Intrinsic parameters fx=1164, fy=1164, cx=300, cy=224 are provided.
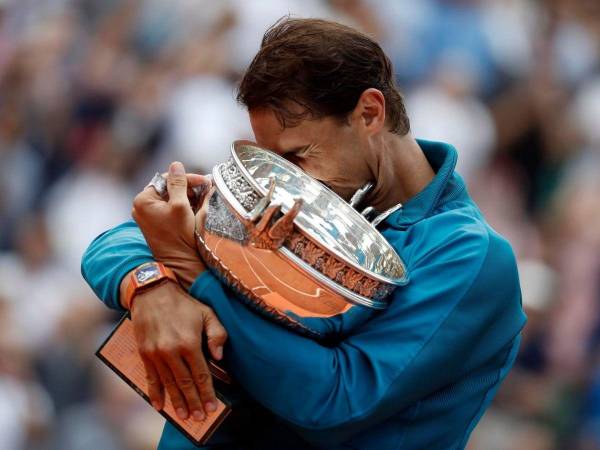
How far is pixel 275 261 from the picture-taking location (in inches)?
61.3

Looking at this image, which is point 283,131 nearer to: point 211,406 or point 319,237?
point 319,237

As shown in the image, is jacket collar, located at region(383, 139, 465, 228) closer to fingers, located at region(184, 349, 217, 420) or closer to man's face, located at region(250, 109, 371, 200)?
man's face, located at region(250, 109, 371, 200)

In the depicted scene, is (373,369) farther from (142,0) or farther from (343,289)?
(142,0)

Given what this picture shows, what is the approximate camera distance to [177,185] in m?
1.71

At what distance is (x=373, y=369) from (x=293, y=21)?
1.89ft

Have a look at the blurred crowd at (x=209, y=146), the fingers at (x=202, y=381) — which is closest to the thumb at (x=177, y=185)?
the fingers at (x=202, y=381)

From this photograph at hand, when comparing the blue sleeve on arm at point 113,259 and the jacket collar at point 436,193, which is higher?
the jacket collar at point 436,193

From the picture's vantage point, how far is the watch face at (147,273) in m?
1.67

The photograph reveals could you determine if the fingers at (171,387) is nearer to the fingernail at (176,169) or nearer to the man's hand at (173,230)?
the man's hand at (173,230)

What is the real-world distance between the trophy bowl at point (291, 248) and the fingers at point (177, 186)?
44mm

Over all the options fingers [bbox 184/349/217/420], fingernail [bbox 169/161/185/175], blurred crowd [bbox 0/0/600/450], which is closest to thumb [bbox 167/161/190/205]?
fingernail [bbox 169/161/185/175]

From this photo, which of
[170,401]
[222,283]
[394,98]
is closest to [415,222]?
[394,98]

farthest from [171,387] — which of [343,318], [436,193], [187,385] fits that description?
[436,193]

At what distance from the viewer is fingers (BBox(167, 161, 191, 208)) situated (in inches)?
65.7
